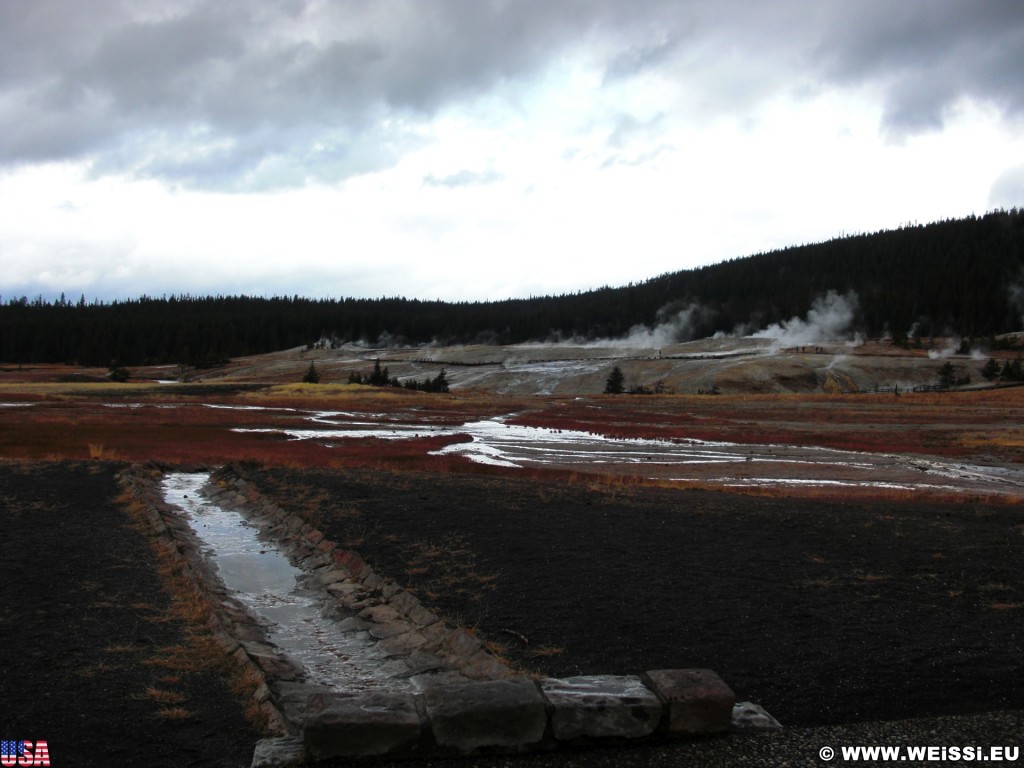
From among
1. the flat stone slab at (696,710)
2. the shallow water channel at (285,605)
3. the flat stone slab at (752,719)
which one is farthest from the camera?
the shallow water channel at (285,605)

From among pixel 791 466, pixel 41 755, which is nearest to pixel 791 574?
pixel 41 755

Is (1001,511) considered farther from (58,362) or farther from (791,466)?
(58,362)

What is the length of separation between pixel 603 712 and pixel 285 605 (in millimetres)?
9032

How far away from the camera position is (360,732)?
22.4 ft

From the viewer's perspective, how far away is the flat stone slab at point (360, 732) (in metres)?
6.81

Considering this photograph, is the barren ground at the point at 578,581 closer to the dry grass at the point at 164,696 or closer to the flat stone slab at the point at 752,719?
the dry grass at the point at 164,696

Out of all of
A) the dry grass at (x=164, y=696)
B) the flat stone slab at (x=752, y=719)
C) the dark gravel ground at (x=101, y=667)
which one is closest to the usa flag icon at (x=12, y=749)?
the dark gravel ground at (x=101, y=667)

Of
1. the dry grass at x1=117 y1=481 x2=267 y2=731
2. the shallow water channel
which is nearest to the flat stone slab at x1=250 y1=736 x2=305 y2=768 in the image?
the dry grass at x1=117 y1=481 x2=267 y2=731

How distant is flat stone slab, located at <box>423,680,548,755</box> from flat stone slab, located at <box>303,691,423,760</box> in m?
0.23

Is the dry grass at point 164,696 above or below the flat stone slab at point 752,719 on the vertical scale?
below

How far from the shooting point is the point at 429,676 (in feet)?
33.7

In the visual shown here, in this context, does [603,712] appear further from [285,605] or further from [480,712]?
[285,605]

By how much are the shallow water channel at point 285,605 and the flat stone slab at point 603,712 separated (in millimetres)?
3747

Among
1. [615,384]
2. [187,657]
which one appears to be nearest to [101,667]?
[187,657]
